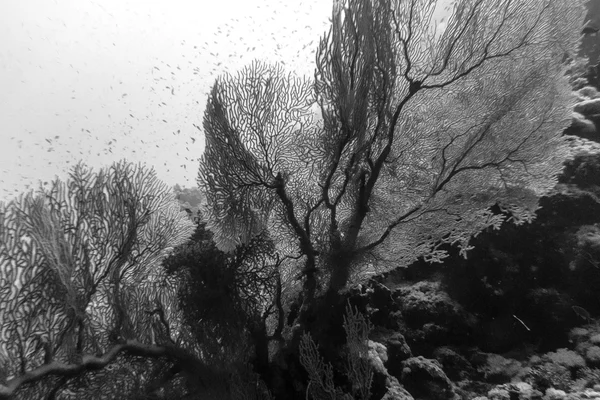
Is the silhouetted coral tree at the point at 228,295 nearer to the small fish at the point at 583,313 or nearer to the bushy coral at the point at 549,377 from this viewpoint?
the bushy coral at the point at 549,377

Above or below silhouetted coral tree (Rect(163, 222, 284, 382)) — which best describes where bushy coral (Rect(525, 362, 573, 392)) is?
below

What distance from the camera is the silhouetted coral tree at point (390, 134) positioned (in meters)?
3.89

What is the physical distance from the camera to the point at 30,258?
11.2 feet

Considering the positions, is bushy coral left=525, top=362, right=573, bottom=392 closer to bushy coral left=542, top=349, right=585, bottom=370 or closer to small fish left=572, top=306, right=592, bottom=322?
bushy coral left=542, top=349, right=585, bottom=370

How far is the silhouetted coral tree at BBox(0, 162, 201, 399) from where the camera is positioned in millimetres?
3322

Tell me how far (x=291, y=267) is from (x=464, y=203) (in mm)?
2501

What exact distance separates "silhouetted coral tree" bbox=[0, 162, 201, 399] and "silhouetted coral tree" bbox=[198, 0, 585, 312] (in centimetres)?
98

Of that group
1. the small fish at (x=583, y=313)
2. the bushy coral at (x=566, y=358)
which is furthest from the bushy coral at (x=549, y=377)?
the small fish at (x=583, y=313)

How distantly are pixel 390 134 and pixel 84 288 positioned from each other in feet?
12.7

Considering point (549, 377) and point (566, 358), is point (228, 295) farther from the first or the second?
point (566, 358)

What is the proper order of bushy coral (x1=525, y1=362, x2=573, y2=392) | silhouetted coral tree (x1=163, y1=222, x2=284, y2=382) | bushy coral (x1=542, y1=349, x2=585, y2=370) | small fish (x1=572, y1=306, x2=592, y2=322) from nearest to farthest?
silhouetted coral tree (x1=163, y1=222, x2=284, y2=382) < bushy coral (x1=525, y1=362, x2=573, y2=392) < bushy coral (x1=542, y1=349, x2=585, y2=370) < small fish (x1=572, y1=306, x2=592, y2=322)

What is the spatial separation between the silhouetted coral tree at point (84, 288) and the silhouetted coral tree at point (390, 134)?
980mm

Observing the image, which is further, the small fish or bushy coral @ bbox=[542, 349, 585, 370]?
the small fish

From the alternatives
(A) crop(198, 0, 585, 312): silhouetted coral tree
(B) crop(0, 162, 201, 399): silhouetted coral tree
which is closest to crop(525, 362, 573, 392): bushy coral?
(A) crop(198, 0, 585, 312): silhouetted coral tree
